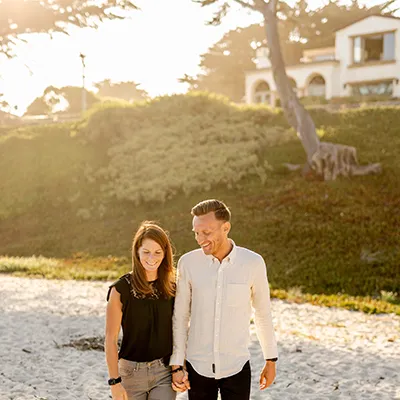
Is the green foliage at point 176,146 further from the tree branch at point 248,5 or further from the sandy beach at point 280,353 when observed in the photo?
the sandy beach at point 280,353

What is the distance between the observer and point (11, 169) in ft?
102

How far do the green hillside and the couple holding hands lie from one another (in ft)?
35.7

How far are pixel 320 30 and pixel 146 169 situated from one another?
30969 millimetres

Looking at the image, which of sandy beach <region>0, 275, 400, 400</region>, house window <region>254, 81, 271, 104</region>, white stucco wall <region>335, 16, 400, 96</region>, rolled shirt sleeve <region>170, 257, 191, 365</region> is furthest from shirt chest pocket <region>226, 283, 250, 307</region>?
house window <region>254, 81, 271, 104</region>

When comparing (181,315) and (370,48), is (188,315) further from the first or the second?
(370,48)

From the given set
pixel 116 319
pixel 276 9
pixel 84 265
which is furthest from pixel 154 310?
pixel 276 9

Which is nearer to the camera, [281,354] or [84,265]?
[281,354]

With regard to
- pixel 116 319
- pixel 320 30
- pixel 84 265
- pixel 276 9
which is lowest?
pixel 84 265

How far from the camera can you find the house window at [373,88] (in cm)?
4150

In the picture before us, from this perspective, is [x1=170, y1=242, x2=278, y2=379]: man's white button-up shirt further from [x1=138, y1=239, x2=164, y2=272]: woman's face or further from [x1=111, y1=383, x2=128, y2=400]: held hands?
[x1=111, y1=383, x2=128, y2=400]: held hands

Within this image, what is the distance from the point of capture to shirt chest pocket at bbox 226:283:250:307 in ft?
11.8

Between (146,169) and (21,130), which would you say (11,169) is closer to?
(21,130)

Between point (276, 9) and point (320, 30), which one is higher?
point (320, 30)

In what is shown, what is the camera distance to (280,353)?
848 cm
